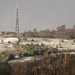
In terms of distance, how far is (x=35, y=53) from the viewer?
15727 mm

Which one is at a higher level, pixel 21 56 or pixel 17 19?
pixel 17 19

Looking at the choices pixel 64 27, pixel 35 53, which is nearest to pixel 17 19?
pixel 64 27

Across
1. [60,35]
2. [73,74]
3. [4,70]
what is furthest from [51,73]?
[60,35]

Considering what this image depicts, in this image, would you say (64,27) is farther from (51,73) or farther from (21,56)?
(51,73)

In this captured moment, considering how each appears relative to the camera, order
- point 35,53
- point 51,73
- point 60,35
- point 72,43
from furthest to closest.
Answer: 1. point 60,35
2. point 72,43
3. point 35,53
4. point 51,73

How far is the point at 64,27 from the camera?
36938mm

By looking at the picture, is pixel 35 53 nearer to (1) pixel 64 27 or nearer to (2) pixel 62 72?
→ (2) pixel 62 72

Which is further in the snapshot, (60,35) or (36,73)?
(60,35)

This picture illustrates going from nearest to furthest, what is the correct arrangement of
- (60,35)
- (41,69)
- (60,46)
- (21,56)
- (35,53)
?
(41,69) → (21,56) → (35,53) → (60,46) → (60,35)

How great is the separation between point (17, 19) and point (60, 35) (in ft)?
36.2

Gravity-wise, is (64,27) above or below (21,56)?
above

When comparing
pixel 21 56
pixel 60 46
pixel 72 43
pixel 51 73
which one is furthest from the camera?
pixel 72 43

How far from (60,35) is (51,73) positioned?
2243 centimetres

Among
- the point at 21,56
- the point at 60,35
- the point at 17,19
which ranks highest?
the point at 17,19
